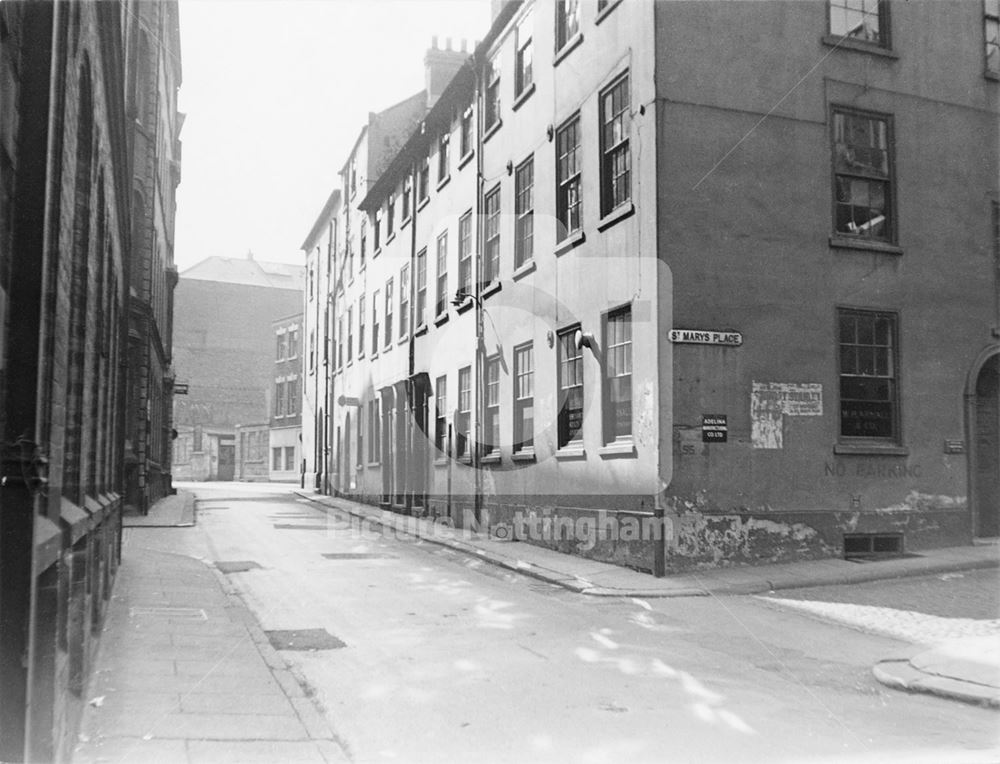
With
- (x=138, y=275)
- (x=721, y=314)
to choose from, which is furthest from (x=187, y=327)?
(x=721, y=314)

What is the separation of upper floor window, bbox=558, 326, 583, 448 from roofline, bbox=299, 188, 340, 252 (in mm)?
26583

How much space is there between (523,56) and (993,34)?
310 inches

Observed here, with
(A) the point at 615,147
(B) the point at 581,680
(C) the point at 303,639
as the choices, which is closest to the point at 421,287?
(A) the point at 615,147

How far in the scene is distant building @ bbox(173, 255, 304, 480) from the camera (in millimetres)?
66438

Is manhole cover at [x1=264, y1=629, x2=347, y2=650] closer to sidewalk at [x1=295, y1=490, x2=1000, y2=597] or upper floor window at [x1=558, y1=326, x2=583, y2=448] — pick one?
sidewalk at [x1=295, y1=490, x2=1000, y2=597]

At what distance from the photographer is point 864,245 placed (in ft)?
44.1

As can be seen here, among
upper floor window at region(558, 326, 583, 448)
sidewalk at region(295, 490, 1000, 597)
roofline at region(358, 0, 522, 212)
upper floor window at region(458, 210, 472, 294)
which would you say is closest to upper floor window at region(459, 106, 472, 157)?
roofline at region(358, 0, 522, 212)

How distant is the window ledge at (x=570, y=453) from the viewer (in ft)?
47.5

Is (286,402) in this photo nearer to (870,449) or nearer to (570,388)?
(570,388)

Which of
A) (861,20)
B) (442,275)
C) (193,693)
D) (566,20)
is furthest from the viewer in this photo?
(442,275)

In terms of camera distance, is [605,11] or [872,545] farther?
[605,11]

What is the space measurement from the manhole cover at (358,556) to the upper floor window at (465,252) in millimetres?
7012

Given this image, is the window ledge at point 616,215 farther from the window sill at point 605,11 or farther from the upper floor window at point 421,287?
the upper floor window at point 421,287

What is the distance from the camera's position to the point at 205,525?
2112 cm
